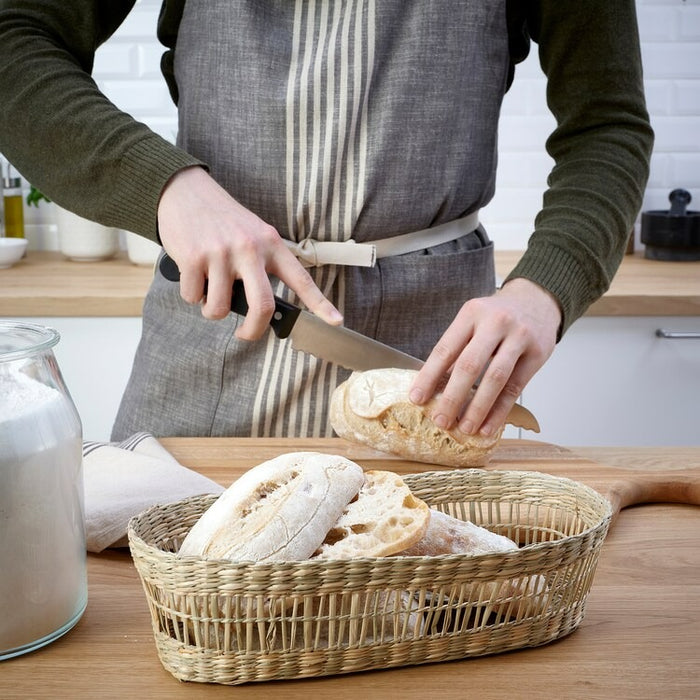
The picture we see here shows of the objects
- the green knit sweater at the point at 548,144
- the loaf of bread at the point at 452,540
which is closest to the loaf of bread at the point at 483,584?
the loaf of bread at the point at 452,540

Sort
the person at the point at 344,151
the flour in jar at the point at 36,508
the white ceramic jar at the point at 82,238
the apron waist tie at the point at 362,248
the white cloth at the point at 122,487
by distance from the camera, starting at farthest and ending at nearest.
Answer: the white ceramic jar at the point at 82,238, the apron waist tie at the point at 362,248, the person at the point at 344,151, the white cloth at the point at 122,487, the flour in jar at the point at 36,508

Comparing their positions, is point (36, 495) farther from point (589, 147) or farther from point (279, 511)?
point (589, 147)

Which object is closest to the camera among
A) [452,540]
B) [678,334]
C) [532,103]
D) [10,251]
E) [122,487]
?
[452,540]

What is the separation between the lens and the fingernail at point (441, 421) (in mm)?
1069

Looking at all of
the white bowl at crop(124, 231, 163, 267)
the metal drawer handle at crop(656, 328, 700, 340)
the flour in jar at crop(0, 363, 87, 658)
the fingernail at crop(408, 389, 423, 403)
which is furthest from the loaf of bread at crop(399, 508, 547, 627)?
the white bowl at crop(124, 231, 163, 267)

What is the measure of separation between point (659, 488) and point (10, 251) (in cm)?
172

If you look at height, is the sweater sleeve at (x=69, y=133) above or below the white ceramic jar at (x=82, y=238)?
above

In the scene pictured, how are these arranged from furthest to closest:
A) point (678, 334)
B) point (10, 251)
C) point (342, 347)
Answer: point (10, 251) → point (678, 334) → point (342, 347)

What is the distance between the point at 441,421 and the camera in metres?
1.08

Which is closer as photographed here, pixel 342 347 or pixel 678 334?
pixel 342 347

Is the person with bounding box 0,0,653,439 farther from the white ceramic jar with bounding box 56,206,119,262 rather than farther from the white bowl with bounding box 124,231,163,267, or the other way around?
the white ceramic jar with bounding box 56,206,119,262

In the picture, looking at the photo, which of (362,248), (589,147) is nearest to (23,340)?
(362,248)

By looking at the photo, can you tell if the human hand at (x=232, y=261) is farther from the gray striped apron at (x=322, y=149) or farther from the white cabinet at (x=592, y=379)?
the white cabinet at (x=592, y=379)

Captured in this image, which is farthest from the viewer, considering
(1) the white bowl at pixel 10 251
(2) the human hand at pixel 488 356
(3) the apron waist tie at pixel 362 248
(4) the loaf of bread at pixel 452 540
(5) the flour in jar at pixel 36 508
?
(1) the white bowl at pixel 10 251
